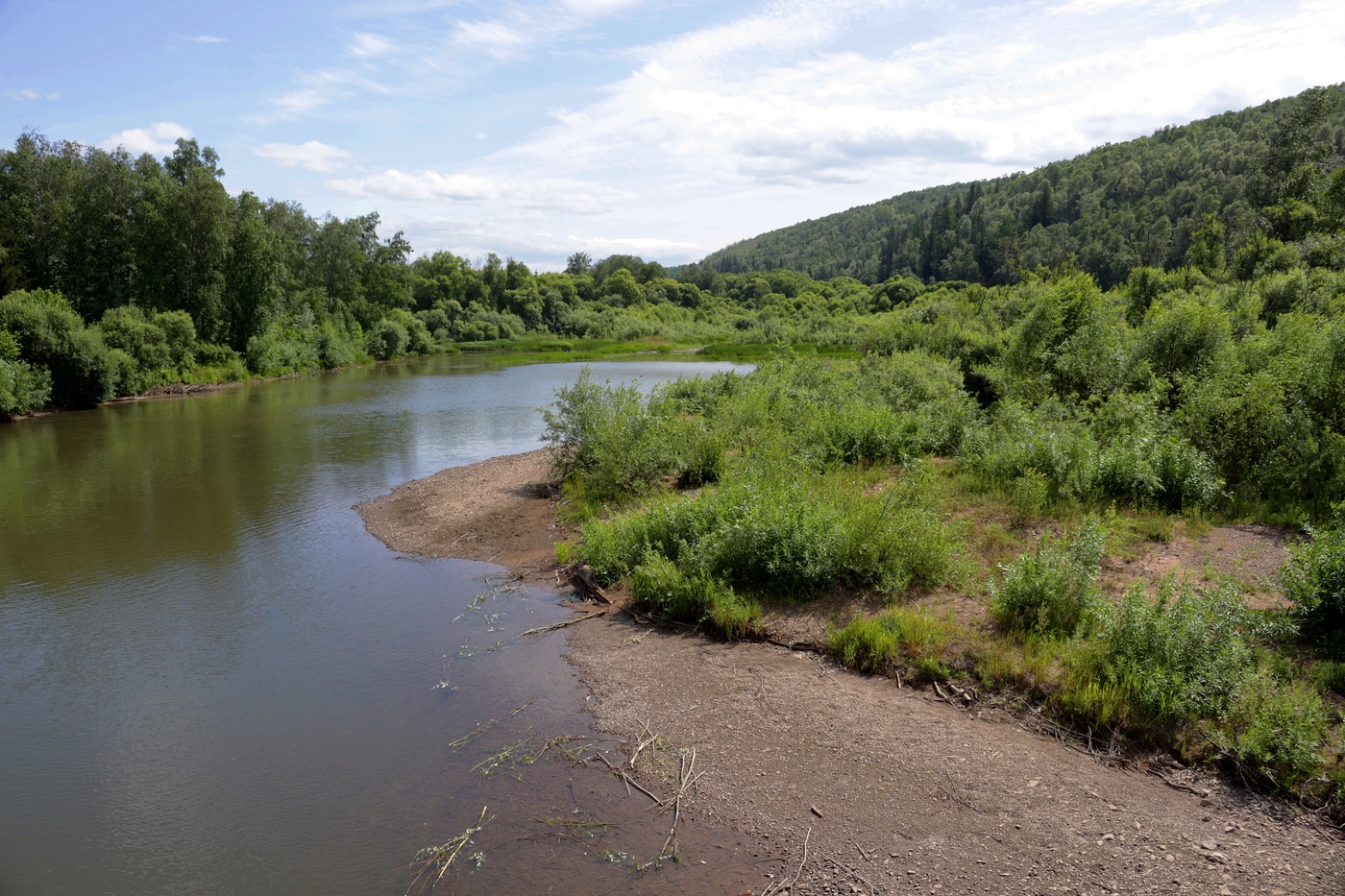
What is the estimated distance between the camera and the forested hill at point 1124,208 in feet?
171

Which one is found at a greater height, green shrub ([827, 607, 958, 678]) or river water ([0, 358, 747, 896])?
green shrub ([827, 607, 958, 678])

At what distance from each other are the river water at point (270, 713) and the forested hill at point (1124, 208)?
48.9 m

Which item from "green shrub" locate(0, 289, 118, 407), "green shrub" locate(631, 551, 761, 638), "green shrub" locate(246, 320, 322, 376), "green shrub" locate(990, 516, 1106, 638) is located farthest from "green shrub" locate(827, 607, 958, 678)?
"green shrub" locate(246, 320, 322, 376)

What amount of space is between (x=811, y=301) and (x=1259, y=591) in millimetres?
119660

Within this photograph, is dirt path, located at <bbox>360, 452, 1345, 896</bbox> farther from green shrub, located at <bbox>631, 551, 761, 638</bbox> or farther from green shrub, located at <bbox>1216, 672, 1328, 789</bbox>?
green shrub, located at <bbox>631, 551, 761, 638</bbox>

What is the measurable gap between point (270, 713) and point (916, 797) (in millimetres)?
7466

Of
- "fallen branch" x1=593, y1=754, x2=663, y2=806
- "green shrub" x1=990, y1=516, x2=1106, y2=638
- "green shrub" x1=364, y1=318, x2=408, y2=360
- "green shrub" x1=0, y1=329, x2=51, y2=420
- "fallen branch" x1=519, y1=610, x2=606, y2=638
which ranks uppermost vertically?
"green shrub" x1=364, y1=318, x2=408, y2=360

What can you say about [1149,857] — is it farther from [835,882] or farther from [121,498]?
[121,498]

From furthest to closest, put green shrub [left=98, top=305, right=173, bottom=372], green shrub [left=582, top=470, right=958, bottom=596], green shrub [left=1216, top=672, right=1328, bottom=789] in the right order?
green shrub [left=98, top=305, right=173, bottom=372] → green shrub [left=582, top=470, right=958, bottom=596] → green shrub [left=1216, top=672, right=1328, bottom=789]

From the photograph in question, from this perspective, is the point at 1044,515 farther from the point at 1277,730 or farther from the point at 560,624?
the point at 560,624

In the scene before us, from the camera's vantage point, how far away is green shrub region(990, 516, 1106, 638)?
29.4 feet

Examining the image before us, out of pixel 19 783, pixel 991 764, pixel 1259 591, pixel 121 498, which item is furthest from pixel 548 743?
pixel 121 498

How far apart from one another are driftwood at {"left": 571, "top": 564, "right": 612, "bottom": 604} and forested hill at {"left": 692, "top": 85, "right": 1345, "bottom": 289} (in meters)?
46.0

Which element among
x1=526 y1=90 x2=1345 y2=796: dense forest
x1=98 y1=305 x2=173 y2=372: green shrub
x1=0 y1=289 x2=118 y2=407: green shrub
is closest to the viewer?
x1=526 y1=90 x2=1345 y2=796: dense forest
